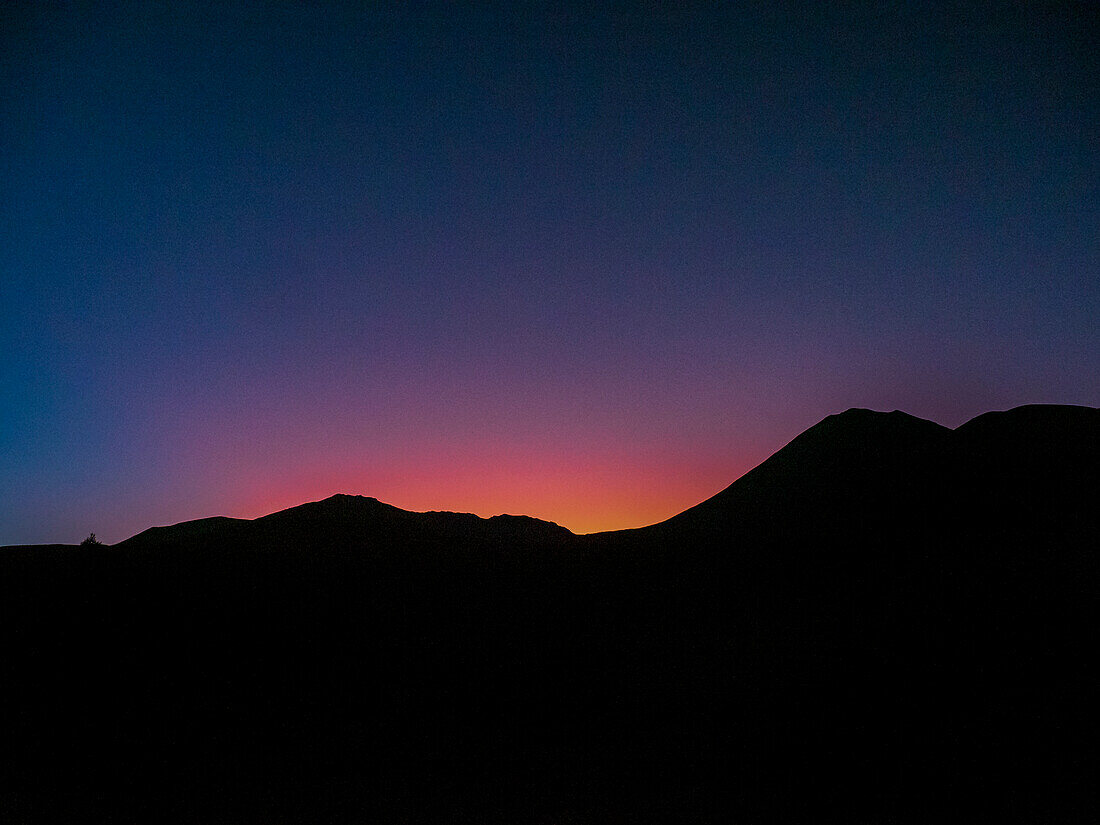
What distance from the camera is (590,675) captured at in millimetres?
17578

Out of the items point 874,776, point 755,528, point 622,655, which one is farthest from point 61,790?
point 755,528

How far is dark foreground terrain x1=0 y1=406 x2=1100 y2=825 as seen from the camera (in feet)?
39.3

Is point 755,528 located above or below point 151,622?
above

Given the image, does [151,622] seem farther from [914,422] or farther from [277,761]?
[914,422]

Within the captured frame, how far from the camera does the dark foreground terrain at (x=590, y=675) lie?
12.0 m

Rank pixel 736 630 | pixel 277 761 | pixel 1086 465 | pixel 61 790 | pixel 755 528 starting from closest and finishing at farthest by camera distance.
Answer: pixel 61 790, pixel 277 761, pixel 736 630, pixel 1086 465, pixel 755 528

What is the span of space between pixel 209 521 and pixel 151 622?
2365 inches

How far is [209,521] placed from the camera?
228 feet

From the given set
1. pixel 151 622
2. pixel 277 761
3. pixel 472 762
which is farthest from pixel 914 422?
pixel 151 622

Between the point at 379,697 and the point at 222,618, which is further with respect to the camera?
the point at 222,618

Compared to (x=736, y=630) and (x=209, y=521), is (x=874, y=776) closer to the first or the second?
(x=736, y=630)

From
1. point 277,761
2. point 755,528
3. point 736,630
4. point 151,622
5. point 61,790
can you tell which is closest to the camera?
point 61,790

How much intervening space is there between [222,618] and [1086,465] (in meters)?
35.4

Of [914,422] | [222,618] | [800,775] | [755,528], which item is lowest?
[800,775]
